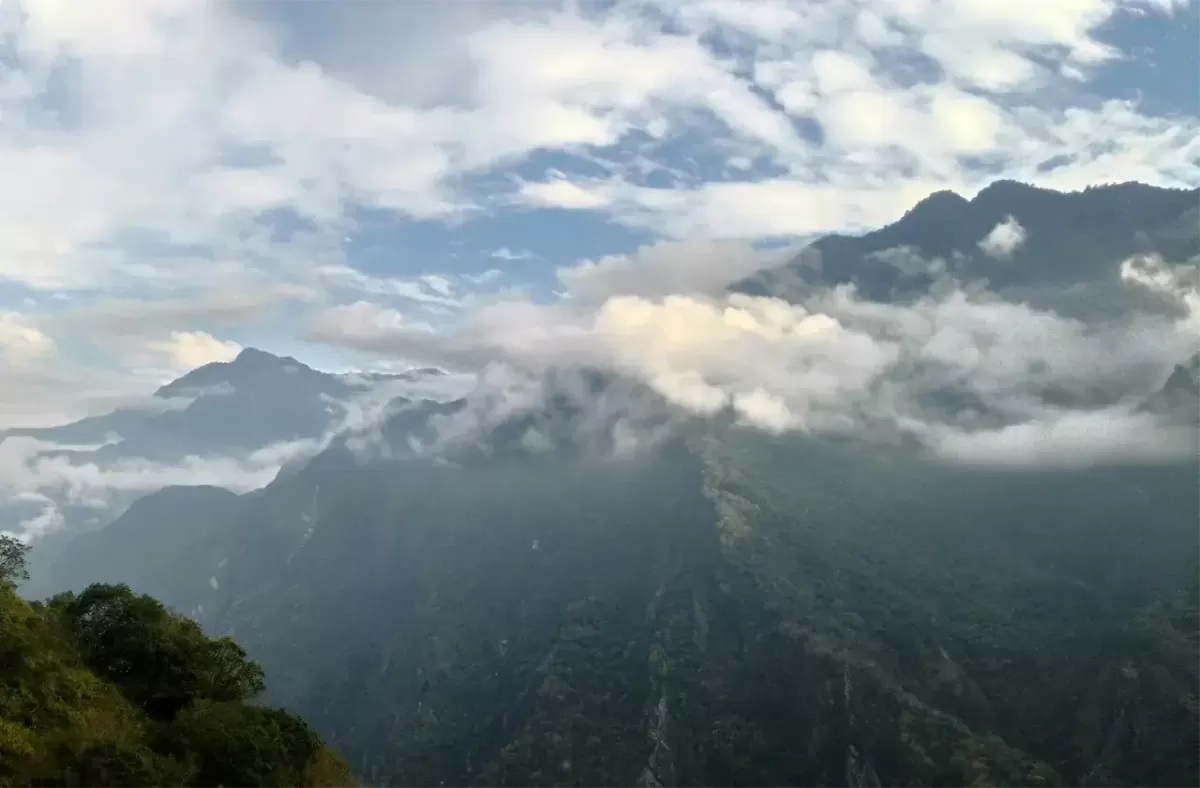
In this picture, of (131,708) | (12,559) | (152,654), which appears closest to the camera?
(131,708)

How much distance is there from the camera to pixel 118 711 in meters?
58.1

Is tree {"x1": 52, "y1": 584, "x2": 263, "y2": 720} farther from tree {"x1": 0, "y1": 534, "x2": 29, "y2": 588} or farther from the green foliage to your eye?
tree {"x1": 0, "y1": 534, "x2": 29, "y2": 588}

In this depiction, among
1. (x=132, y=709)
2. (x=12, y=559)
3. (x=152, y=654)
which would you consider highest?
(x=12, y=559)

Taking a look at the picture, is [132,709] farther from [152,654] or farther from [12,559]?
[12,559]

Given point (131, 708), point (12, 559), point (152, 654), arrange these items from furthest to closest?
point (12, 559), point (152, 654), point (131, 708)

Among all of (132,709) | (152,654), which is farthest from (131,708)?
(152,654)

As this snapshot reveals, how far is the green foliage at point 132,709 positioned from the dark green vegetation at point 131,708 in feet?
0.30

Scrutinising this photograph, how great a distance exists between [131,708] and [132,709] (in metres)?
0.11

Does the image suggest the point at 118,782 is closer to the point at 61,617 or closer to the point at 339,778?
the point at 339,778

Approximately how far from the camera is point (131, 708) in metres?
60.4

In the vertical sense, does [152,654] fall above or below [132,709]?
above

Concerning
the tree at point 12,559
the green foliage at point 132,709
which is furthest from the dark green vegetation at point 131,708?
the tree at point 12,559

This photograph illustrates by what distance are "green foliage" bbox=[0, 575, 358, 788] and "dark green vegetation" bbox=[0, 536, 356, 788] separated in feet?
0.30

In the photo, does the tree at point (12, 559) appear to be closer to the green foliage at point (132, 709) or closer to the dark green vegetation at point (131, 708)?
the dark green vegetation at point (131, 708)
